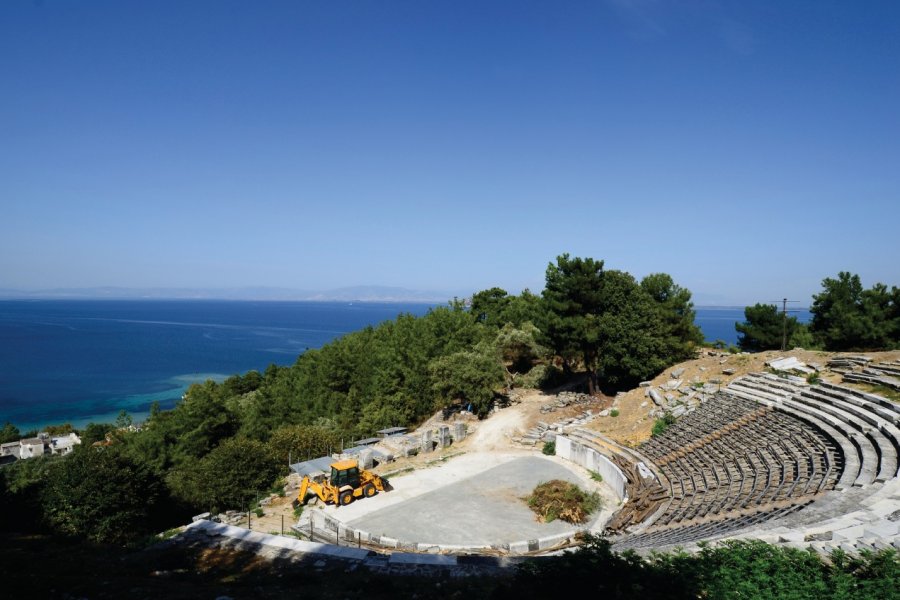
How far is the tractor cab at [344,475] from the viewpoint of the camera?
17.4 metres

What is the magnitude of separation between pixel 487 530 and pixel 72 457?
45.9 feet

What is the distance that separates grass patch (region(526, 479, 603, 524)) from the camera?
16.2 meters

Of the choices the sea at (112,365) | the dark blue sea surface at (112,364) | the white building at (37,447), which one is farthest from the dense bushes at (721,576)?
the dark blue sea surface at (112,364)

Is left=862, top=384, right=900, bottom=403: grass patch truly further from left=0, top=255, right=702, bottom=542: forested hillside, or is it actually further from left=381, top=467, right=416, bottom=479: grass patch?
left=381, top=467, right=416, bottom=479: grass patch

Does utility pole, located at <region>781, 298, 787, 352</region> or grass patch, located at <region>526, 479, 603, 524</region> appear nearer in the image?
→ grass patch, located at <region>526, 479, 603, 524</region>

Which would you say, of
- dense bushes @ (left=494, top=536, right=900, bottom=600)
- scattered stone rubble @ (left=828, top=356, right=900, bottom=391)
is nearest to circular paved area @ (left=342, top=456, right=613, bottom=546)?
dense bushes @ (left=494, top=536, right=900, bottom=600)

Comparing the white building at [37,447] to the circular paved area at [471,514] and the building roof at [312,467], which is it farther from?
Answer: the circular paved area at [471,514]

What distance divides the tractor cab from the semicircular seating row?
9.61 meters

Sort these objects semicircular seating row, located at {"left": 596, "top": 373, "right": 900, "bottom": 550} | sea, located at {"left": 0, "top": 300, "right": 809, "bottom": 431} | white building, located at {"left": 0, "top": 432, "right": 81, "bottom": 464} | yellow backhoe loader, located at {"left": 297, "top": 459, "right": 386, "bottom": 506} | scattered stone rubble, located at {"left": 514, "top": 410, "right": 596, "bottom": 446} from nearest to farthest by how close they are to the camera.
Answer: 1. semicircular seating row, located at {"left": 596, "top": 373, "right": 900, "bottom": 550}
2. yellow backhoe loader, located at {"left": 297, "top": 459, "right": 386, "bottom": 506}
3. scattered stone rubble, located at {"left": 514, "top": 410, "right": 596, "bottom": 446}
4. white building, located at {"left": 0, "top": 432, "right": 81, "bottom": 464}
5. sea, located at {"left": 0, "top": 300, "right": 809, "bottom": 431}

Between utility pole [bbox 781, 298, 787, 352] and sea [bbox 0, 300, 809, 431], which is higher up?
utility pole [bbox 781, 298, 787, 352]

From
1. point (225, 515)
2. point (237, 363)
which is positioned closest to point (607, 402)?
point (225, 515)

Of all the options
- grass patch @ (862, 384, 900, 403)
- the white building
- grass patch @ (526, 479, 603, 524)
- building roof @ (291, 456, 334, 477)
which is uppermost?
grass patch @ (862, 384, 900, 403)

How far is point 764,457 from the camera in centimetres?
1659

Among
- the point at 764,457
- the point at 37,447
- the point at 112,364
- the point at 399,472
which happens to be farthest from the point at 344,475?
the point at 112,364
